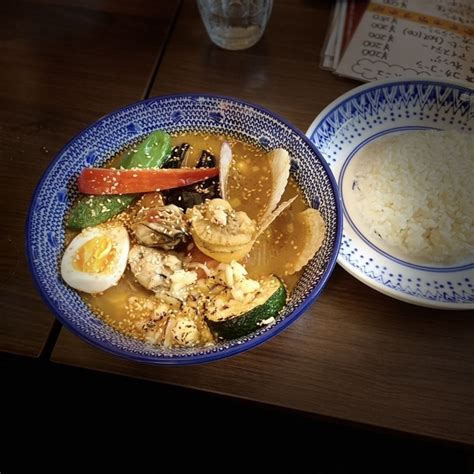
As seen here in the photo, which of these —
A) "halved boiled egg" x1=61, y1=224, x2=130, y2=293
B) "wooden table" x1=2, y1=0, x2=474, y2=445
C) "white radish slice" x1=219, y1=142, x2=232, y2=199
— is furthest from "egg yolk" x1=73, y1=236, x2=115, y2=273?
"white radish slice" x1=219, y1=142, x2=232, y2=199

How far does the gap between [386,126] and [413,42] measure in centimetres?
47

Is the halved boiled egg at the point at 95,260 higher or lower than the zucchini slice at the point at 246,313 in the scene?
lower

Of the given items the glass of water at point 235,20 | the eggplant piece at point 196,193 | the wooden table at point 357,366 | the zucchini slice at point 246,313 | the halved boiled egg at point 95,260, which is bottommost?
the wooden table at point 357,366

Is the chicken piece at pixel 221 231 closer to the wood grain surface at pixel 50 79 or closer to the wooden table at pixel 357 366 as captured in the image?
the wooden table at pixel 357 366

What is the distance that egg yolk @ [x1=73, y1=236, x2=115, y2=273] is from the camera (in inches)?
47.3

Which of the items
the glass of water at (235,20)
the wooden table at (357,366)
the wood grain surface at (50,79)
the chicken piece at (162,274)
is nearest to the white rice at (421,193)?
the wooden table at (357,366)

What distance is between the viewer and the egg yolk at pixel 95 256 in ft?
3.94

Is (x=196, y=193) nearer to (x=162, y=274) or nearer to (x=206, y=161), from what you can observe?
(x=206, y=161)

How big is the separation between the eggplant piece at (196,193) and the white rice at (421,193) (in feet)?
1.38

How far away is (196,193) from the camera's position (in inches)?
53.2

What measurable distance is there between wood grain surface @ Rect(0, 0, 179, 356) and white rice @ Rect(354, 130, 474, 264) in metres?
0.83

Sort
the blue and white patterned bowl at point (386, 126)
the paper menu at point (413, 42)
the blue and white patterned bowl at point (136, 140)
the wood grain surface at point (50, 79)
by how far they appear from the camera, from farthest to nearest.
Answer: the paper menu at point (413, 42), the wood grain surface at point (50, 79), the blue and white patterned bowl at point (386, 126), the blue and white patterned bowl at point (136, 140)

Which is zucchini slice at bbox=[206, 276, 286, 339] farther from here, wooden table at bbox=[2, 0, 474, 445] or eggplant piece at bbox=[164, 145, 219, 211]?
eggplant piece at bbox=[164, 145, 219, 211]

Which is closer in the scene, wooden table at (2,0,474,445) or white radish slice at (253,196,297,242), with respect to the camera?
wooden table at (2,0,474,445)
